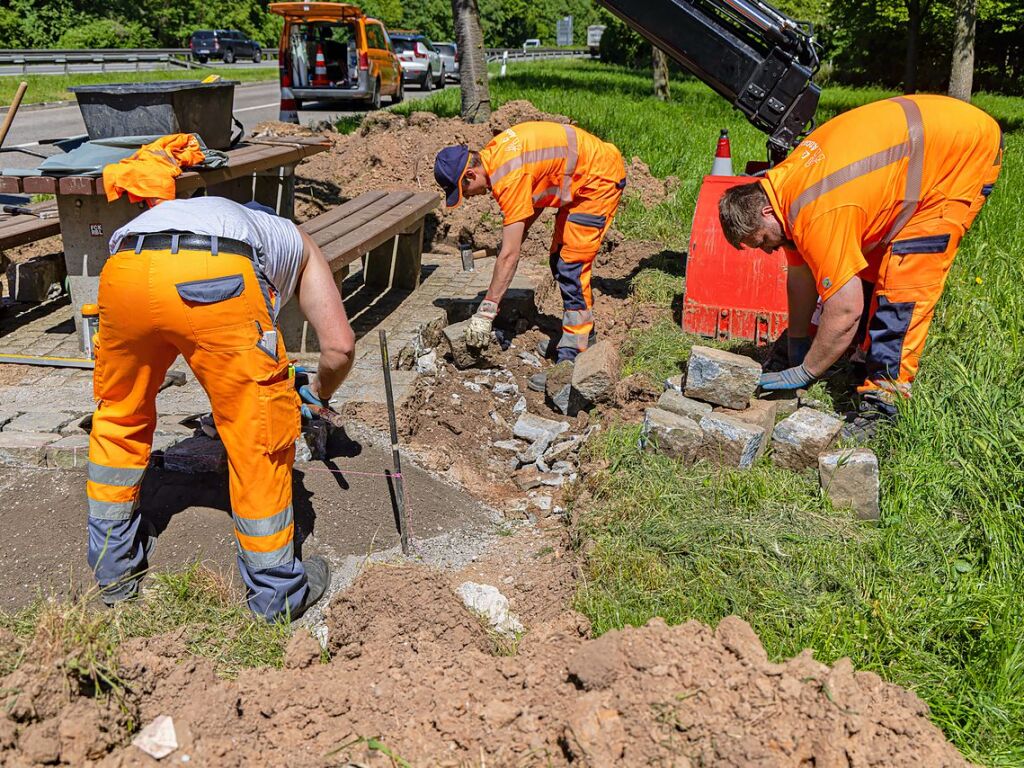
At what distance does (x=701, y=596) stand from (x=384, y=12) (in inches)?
1936

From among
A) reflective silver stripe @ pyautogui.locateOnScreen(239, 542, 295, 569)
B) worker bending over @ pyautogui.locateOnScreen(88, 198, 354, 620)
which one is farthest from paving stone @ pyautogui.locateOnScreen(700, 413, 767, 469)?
reflective silver stripe @ pyautogui.locateOnScreen(239, 542, 295, 569)

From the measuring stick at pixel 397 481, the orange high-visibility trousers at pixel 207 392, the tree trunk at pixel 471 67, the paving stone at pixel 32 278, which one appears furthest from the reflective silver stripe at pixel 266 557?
the tree trunk at pixel 471 67

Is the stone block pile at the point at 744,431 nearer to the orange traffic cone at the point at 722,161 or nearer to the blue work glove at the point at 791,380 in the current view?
the blue work glove at the point at 791,380

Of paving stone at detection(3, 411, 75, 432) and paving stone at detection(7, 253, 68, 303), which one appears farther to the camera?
paving stone at detection(7, 253, 68, 303)

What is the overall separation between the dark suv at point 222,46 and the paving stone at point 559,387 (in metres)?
31.4

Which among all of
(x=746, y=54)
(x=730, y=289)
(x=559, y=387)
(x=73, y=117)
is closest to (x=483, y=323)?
(x=559, y=387)

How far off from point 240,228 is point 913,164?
2.76 meters

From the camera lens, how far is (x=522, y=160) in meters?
5.16

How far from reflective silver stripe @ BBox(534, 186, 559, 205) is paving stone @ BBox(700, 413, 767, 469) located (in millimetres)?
2022

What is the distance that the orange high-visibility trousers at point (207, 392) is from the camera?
9.29 feet

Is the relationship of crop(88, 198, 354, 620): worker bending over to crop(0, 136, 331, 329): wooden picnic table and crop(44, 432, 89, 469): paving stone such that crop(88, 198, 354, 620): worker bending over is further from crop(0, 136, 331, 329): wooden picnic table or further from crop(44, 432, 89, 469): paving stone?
crop(0, 136, 331, 329): wooden picnic table

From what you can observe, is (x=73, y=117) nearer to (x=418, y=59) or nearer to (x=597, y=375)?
(x=418, y=59)

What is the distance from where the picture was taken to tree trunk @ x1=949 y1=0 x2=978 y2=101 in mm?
18031

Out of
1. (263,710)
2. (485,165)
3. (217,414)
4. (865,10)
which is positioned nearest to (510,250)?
(485,165)
